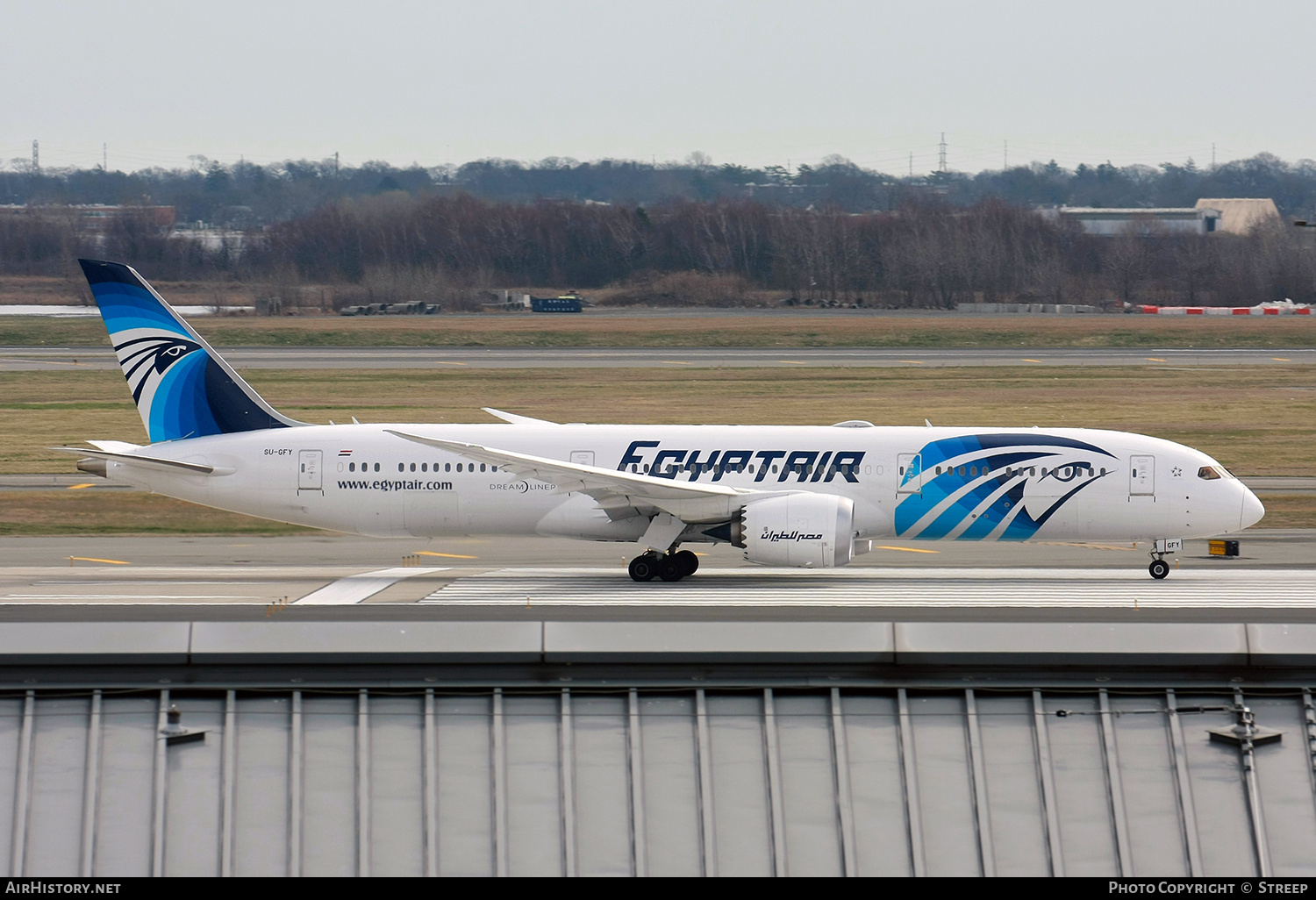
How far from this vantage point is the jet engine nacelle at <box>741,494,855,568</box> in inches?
1312

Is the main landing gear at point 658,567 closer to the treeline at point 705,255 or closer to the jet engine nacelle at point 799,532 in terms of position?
the jet engine nacelle at point 799,532

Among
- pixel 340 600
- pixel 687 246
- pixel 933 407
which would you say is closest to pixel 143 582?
pixel 340 600

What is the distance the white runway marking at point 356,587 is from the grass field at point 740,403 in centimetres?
1307

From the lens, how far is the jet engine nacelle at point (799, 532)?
1312 inches

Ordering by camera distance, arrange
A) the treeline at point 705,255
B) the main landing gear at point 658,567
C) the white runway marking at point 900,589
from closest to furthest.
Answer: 1. the white runway marking at point 900,589
2. the main landing gear at point 658,567
3. the treeline at point 705,255

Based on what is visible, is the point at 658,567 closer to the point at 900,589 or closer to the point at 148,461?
the point at 900,589

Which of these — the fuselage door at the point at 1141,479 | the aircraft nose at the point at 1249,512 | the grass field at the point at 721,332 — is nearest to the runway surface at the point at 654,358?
the grass field at the point at 721,332

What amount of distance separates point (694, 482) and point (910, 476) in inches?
215

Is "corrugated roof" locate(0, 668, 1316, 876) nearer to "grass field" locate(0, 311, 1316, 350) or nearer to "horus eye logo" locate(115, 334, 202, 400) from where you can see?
"horus eye logo" locate(115, 334, 202, 400)

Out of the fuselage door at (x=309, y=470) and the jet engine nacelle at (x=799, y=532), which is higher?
the fuselage door at (x=309, y=470)

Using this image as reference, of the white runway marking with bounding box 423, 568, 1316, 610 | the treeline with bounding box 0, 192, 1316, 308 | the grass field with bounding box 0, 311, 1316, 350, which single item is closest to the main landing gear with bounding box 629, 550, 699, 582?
the white runway marking with bounding box 423, 568, 1316, 610

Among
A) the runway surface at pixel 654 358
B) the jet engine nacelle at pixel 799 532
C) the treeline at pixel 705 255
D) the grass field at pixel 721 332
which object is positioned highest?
the treeline at pixel 705 255

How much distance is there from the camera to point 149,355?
38031 millimetres

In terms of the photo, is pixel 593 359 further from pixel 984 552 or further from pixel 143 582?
pixel 143 582
